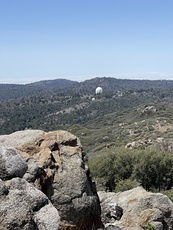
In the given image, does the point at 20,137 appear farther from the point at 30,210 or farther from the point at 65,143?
the point at 30,210

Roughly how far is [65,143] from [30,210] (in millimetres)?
4024

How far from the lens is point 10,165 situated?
7.22m

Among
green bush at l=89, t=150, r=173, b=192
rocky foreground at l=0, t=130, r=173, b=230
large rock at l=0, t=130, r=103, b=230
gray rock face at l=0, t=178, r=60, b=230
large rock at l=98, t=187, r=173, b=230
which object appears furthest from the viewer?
green bush at l=89, t=150, r=173, b=192

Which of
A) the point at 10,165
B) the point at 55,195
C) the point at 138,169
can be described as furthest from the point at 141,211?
the point at 138,169

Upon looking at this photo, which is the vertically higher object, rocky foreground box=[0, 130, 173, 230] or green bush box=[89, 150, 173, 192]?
rocky foreground box=[0, 130, 173, 230]

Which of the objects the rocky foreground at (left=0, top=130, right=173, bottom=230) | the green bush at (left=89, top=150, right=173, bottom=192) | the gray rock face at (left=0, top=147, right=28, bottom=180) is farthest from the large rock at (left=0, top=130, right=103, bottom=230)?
the green bush at (left=89, top=150, right=173, bottom=192)

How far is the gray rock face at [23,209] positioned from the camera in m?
5.94

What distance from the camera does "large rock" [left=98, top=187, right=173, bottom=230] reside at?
36.6 ft

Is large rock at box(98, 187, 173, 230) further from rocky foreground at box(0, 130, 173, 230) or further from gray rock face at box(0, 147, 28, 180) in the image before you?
gray rock face at box(0, 147, 28, 180)

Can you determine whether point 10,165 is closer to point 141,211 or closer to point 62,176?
point 62,176

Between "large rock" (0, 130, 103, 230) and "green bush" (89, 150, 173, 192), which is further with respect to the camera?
"green bush" (89, 150, 173, 192)

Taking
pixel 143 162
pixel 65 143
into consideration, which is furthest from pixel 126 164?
pixel 65 143

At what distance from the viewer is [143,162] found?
30.3m

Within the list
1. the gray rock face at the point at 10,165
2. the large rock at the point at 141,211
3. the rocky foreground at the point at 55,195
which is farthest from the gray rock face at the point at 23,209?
the large rock at the point at 141,211
